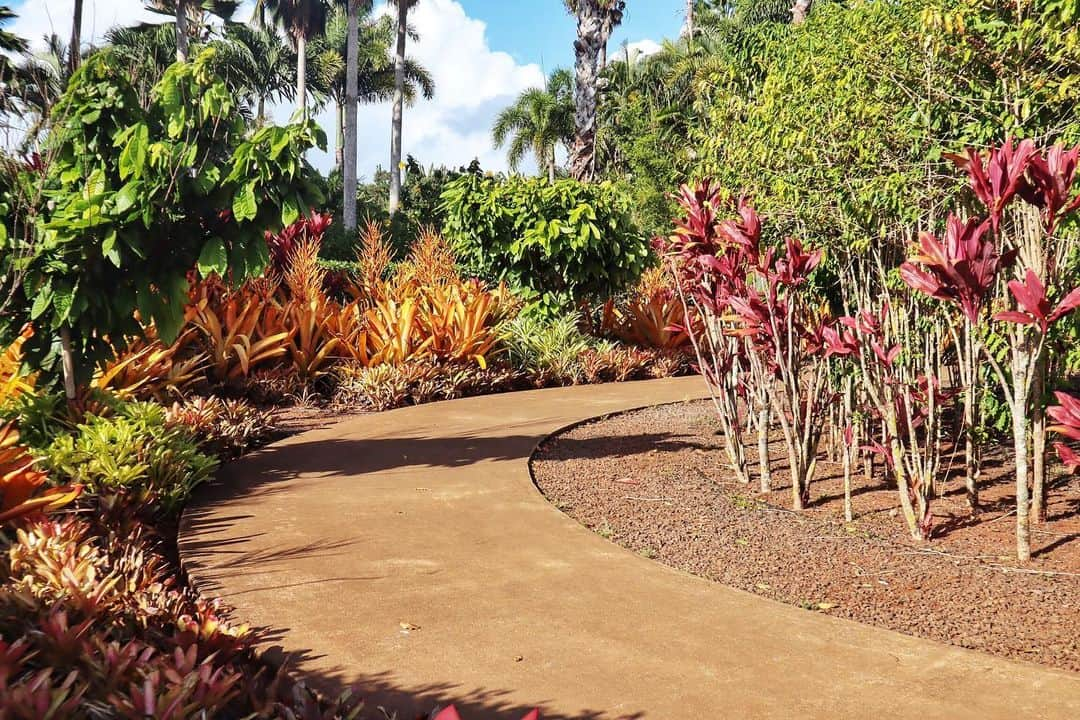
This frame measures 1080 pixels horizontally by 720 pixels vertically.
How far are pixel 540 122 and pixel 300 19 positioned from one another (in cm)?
1432

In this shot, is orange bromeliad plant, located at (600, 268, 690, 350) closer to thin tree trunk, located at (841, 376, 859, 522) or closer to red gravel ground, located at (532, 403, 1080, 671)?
red gravel ground, located at (532, 403, 1080, 671)

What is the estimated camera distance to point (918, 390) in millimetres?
5371

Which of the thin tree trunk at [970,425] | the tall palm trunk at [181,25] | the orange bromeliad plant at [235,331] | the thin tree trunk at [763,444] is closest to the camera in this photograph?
the thin tree trunk at [970,425]

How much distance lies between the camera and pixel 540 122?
39.0 m

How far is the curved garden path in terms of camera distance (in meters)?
2.93

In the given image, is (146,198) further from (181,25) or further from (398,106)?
(398,106)

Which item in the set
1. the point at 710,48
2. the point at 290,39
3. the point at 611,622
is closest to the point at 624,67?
the point at 710,48

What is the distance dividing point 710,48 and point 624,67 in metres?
3.43

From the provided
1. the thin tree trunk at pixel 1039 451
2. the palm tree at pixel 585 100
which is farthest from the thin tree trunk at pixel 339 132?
the thin tree trunk at pixel 1039 451

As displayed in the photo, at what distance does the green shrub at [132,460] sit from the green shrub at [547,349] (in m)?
5.63

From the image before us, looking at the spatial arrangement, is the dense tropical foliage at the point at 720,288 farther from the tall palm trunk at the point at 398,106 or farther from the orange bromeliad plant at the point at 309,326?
Result: the tall palm trunk at the point at 398,106

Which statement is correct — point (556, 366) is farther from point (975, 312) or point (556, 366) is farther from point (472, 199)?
point (975, 312)

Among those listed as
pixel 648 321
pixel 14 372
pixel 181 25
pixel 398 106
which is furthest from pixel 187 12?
pixel 14 372

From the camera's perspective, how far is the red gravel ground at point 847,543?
12.2 ft
